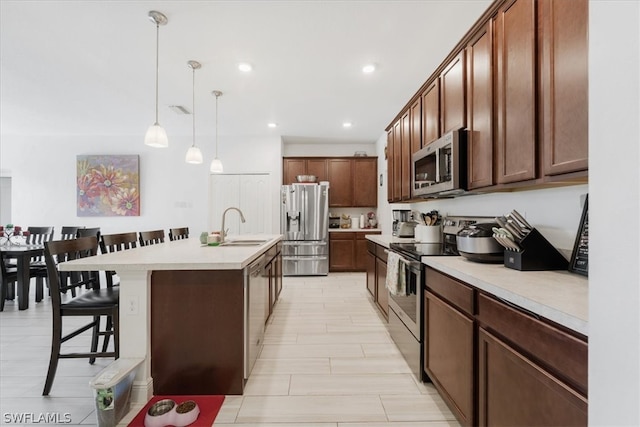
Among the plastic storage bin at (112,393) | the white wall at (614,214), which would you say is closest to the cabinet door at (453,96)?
the white wall at (614,214)

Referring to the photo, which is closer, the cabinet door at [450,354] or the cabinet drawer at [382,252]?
the cabinet door at [450,354]

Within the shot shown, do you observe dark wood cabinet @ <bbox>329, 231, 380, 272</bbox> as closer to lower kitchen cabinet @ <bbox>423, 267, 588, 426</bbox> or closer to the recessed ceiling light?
the recessed ceiling light

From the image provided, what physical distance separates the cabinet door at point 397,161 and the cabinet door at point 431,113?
701 mm

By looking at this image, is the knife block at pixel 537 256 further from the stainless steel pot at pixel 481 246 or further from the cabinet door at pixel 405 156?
the cabinet door at pixel 405 156

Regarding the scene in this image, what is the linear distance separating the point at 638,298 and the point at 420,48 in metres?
2.69

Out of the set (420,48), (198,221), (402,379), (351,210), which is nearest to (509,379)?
(402,379)

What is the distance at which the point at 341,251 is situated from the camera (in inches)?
219

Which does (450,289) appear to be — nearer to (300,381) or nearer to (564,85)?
(564,85)

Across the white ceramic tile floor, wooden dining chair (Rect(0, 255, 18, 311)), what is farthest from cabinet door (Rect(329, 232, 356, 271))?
wooden dining chair (Rect(0, 255, 18, 311))

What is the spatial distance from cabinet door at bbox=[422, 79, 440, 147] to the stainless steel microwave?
14 centimetres

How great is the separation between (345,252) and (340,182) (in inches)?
55.8

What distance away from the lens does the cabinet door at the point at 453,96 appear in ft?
6.77

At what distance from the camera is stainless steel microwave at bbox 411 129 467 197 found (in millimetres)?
2057

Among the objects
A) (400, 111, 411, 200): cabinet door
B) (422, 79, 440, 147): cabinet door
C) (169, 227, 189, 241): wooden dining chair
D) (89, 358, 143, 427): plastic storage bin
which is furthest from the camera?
(169, 227, 189, 241): wooden dining chair
